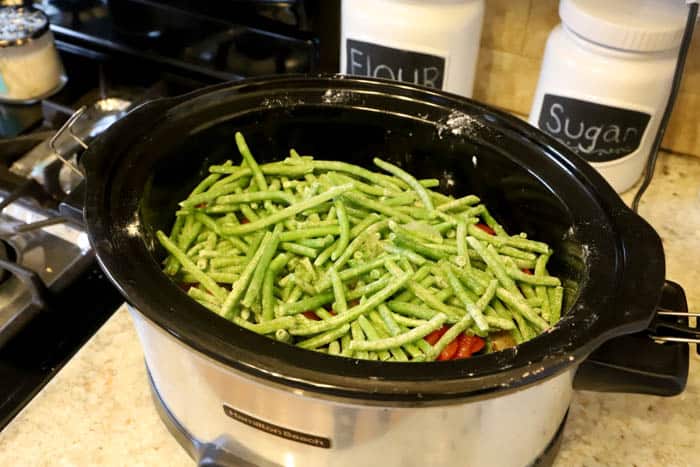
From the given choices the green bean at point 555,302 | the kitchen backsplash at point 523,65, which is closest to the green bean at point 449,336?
the green bean at point 555,302

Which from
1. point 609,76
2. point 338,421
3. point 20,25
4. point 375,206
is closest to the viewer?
point 338,421

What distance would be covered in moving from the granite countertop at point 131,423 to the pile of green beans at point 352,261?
0.17m

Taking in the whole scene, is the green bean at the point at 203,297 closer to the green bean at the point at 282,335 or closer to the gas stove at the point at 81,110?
the green bean at the point at 282,335

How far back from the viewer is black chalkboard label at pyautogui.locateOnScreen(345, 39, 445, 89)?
3.37 feet

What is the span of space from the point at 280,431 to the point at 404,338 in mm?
147

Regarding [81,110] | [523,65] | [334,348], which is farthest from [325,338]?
[523,65]

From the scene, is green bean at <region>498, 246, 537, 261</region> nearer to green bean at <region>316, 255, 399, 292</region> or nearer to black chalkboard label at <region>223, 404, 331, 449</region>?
green bean at <region>316, 255, 399, 292</region>

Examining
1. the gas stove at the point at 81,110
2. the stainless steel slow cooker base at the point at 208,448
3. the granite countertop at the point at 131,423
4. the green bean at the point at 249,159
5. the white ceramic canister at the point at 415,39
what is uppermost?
the white ceramic canister at the point at 415,39

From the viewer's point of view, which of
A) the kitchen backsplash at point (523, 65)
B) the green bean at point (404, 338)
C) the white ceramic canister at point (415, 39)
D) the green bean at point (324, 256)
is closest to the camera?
the green bean at point (404, 338)

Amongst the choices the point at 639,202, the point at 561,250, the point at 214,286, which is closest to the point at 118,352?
the point at 214,286

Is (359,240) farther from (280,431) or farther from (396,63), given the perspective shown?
(396,63)

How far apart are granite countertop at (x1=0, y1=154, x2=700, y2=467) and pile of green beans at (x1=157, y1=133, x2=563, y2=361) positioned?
6.6 inches

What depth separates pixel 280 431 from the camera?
0.66 meters

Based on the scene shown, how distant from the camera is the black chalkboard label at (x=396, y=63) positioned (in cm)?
103
